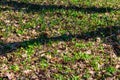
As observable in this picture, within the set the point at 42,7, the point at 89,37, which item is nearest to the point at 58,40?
the point at 89,37

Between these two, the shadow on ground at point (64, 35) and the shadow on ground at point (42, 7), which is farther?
the shadow on ground at point (42, 7)

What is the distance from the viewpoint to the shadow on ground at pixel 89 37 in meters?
9.16

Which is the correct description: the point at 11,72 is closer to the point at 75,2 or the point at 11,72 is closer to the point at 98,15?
the point at 98,15

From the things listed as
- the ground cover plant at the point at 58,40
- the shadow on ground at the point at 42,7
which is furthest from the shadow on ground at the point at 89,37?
the shadow on ground at the point at 42,7

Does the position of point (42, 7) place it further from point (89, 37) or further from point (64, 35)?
point (89, 37)

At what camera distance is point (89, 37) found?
10.2 metres

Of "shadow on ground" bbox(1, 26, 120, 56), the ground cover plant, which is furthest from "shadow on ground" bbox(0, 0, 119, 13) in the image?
"shadow on ground" bbox(1, 26, 120, 56)

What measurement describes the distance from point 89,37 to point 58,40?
1121mm

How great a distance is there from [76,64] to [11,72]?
184cm

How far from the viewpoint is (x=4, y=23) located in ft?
35.5

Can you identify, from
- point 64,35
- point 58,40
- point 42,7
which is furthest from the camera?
point 42,7

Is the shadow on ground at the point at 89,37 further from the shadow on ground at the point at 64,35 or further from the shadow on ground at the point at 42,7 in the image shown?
the shadow on ground at the point at 42,7

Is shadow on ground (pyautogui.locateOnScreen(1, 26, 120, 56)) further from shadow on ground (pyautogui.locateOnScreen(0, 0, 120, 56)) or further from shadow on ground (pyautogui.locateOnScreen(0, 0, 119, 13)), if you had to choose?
shadow on ground (pyautogui.locateOnScreen(0, 0, 119, 13))

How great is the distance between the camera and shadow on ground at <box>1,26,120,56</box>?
916 cm
